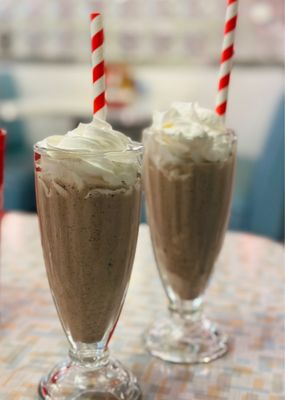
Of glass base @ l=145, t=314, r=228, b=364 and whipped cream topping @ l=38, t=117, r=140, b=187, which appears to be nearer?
whipped cream topping @ l=38, t=117, r=140, b=187

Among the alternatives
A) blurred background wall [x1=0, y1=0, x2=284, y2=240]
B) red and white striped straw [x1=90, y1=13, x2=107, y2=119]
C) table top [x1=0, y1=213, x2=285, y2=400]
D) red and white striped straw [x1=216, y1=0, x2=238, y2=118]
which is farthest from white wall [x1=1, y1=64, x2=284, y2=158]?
red and white striped straw [x1=90, y1=13, x2=107, y2=119]

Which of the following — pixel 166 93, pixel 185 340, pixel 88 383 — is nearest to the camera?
pixel 88 383

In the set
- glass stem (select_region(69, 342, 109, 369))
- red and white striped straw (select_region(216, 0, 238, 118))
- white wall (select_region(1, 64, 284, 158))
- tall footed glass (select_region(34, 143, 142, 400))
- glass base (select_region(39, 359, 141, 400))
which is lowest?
white wall (select_region(1, 64, 284, 158))

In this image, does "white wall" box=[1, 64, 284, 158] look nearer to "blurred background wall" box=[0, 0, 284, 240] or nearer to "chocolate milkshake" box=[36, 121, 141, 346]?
"blurred background wall" box=[0, 0, 284, 240]

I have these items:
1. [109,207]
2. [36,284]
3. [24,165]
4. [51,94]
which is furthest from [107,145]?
[51,94]

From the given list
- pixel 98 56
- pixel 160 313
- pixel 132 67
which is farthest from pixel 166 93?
pixel 98 56

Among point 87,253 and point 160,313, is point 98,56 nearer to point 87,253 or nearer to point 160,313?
point 87,253
